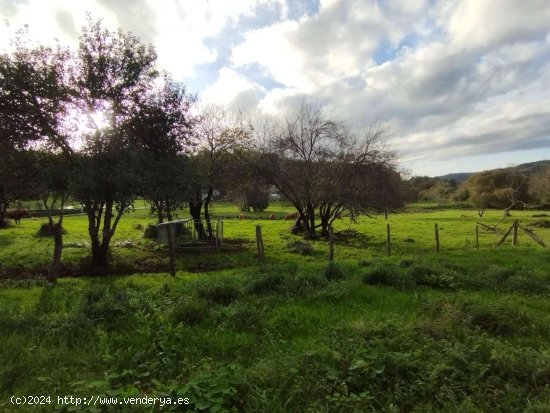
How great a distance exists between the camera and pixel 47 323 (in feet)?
23.2

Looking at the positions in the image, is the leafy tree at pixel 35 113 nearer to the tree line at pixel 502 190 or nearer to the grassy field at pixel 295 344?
the grassy field at pixel 295 344

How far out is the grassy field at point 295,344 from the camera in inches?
188

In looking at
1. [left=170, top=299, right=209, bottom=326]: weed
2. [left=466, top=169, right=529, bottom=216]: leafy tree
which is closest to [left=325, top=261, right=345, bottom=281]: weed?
[left=170, top=299, right=209, bottom=326]: weed

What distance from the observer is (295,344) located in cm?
658

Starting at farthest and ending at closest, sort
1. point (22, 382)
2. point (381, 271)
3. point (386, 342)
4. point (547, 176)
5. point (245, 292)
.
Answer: point (547, 176) < point (381, 271) < point (245, 292) < point (386, 342) < point (22, 382)

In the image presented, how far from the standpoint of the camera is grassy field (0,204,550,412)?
4766mm

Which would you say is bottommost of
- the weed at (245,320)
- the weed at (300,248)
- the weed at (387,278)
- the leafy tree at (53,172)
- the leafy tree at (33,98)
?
the weed at (300,248)

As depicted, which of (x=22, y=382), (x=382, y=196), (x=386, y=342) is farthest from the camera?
(x=382, y=196)

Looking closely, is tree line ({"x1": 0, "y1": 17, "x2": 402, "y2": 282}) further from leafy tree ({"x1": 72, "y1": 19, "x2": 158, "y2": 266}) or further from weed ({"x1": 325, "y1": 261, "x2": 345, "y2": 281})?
weed ({"x1": 325, "y1": 261, "x2": 345, "y2": 281})

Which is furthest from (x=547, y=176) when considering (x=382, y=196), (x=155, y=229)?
(x=155, y=229)

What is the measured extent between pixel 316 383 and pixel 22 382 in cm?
399

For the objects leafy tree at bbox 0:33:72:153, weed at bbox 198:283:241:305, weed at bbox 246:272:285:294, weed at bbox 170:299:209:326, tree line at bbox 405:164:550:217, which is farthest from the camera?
tree line at bbox 405:164:550:217

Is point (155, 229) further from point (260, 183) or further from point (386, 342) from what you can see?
point (386, 342)

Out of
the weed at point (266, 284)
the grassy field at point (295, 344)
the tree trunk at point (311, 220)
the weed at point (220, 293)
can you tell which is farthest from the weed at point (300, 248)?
the weed at point (220, 293)
